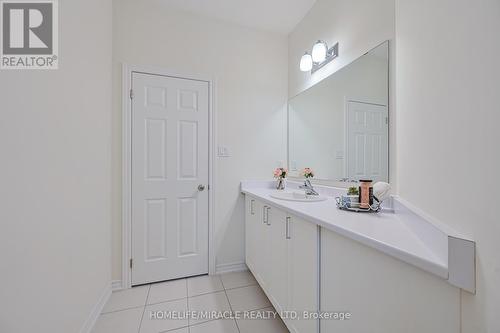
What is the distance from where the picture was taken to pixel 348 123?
62.0 inches

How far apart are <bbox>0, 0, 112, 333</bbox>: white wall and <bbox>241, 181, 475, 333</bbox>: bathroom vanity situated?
1.23 metres

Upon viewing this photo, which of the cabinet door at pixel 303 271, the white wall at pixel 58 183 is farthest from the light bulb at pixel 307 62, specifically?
the white wall at pixel 58 183

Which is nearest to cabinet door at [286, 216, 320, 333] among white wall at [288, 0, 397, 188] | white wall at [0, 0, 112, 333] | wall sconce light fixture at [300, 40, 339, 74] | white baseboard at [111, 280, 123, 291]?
white wall at [288, 0, 397, 188]

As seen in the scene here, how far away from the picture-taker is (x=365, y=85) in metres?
1.41

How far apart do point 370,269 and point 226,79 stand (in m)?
2.09

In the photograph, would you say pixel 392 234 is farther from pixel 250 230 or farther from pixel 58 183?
pixel 58 183

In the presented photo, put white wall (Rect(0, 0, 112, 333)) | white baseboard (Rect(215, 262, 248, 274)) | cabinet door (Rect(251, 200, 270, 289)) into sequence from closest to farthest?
white wall (Rect(0, 0, 112, 333)) < cabinet door (Rect(251, 200, 270, 289)) < white baseboard (Rect(215, 262, 248, 274))

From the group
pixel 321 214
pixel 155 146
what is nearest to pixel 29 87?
pixel 155 146

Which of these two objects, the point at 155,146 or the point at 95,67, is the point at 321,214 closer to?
the point at 155,146

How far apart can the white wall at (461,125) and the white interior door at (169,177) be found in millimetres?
1738

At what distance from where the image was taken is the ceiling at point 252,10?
1.93 metres

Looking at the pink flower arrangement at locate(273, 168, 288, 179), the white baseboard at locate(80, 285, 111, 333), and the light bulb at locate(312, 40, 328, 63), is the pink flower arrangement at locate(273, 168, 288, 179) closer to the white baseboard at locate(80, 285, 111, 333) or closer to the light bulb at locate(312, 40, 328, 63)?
the light bulb at locate(312, 40, 328, 63)

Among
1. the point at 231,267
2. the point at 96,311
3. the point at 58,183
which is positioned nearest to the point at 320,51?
the point at 58,183

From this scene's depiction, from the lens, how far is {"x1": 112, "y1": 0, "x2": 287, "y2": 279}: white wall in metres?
1.86
